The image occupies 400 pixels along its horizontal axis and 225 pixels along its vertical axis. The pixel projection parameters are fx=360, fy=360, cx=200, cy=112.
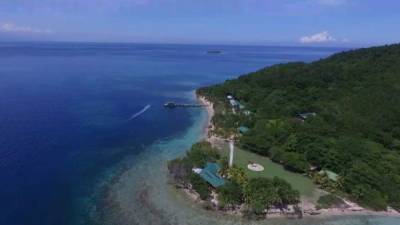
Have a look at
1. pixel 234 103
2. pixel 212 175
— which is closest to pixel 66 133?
pixel 212 175

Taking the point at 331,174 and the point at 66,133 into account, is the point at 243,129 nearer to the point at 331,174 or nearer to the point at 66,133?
the point at 331,174

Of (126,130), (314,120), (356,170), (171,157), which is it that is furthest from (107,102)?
(356,170)

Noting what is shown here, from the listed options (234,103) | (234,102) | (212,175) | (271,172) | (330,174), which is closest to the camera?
(212,175)

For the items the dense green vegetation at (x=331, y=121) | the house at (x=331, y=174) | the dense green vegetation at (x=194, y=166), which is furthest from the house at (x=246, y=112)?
the house at (x=331, y=174)

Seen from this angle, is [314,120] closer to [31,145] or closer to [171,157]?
[171,157]

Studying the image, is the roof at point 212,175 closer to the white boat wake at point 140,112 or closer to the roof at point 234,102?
the white boat wake at point 140,112

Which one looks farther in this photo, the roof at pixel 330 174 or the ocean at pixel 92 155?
the roof at pixel 330 174
